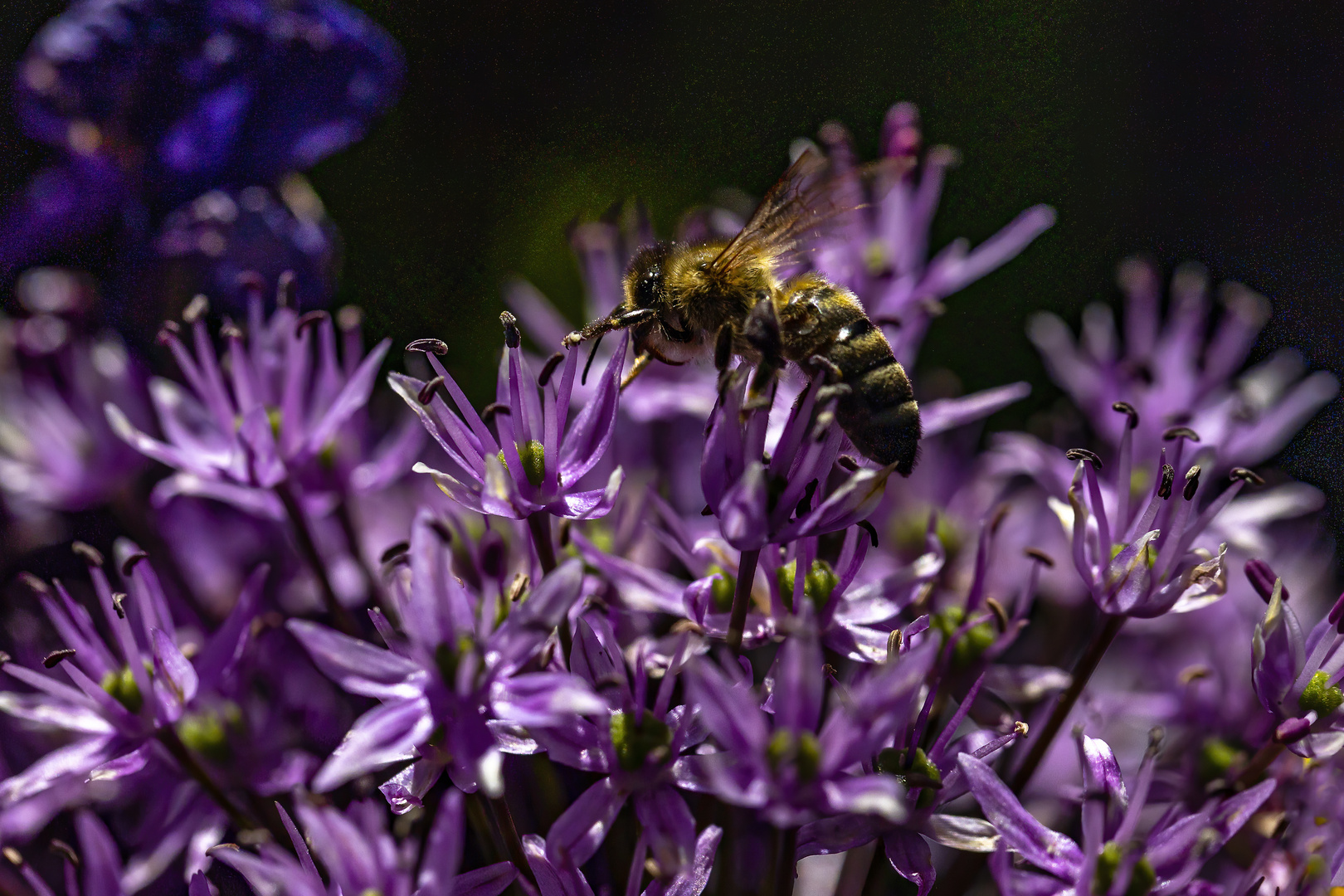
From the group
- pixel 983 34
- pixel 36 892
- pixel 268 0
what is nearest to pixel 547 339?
pixel 268 0

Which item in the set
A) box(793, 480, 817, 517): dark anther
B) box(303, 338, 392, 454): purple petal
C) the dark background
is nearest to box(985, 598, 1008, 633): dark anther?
box(793, 480, 817, 517): dark anther

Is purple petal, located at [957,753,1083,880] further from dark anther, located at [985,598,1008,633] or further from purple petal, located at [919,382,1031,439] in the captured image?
purple petal, located at [919,382,1031,439]

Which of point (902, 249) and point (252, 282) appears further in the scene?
point (902, 249)

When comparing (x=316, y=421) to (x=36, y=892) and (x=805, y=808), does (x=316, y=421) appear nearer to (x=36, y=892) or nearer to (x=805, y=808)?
(x=36, y=892)

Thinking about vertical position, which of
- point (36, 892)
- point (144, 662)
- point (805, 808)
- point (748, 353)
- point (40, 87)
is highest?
point (40, 87)

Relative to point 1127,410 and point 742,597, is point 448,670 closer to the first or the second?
point 742,597

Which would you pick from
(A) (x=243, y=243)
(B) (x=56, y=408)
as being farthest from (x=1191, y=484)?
(B) (x=56, y=408)

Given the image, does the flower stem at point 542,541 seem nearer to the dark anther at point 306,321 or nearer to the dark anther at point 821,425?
the dark anther at point 821,425
